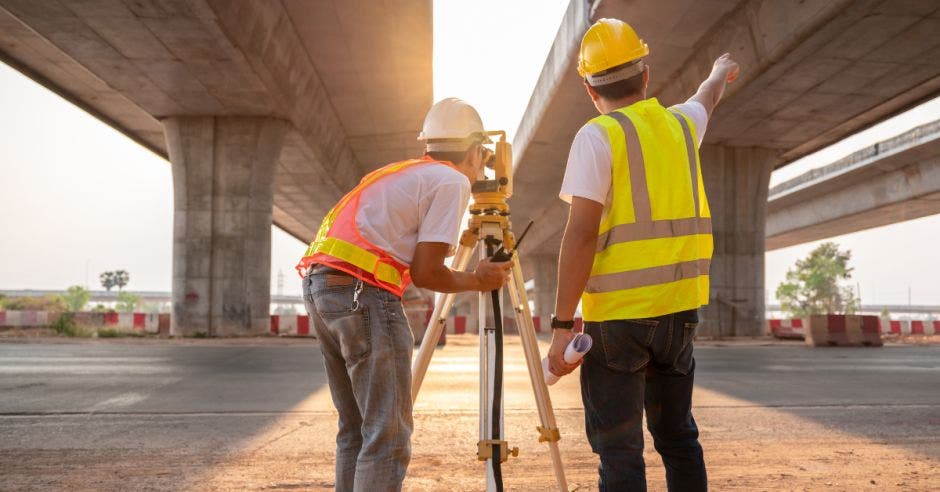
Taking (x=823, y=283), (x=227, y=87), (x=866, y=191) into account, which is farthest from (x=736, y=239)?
(x=823, y=283)

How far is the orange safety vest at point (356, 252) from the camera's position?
2727 mm

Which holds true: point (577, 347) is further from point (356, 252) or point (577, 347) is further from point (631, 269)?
point (356, 252)

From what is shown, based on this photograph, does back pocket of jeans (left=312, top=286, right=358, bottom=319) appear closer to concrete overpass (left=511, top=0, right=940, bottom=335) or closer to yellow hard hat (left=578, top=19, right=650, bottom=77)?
yellow hard hat (left=578, top=19, right=650, bottom=77)

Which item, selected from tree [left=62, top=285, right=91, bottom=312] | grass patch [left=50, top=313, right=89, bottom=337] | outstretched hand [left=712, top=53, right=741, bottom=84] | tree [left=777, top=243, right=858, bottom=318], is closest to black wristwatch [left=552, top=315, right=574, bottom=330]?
outstretched hand [left=712, top=53, right=741, bottom=84]

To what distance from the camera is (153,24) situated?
16125 millimetres

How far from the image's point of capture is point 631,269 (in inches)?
105

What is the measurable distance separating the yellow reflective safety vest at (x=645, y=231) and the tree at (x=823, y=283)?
101490mm

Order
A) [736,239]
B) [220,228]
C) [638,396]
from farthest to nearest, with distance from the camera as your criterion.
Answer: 1. [736,239]
2. [220,228]
3. [638,396]

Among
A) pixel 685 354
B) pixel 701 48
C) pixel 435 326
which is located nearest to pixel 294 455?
pixel 435 326

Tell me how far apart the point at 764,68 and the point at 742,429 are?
1309 centimetres

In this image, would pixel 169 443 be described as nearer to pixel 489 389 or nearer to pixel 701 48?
pixel 489 389

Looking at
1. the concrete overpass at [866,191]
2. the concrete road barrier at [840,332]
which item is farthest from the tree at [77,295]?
the concrete road barrier at [840,332]

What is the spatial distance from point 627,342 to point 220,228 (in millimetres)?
21477

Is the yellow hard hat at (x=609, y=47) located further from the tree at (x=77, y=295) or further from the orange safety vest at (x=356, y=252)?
the tree at (x=77, y=295)
